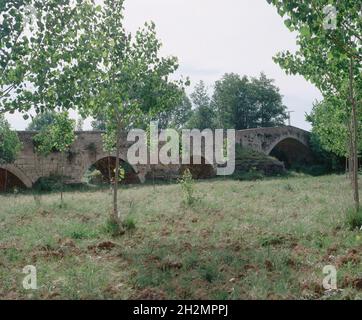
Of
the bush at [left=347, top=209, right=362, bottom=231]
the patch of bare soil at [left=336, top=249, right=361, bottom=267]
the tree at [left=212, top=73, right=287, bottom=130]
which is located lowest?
the patch of bare soil at [left=336, top=249, right=361, bottom=267]

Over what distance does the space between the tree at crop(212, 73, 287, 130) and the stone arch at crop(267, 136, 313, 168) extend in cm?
847

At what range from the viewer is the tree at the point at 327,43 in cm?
650

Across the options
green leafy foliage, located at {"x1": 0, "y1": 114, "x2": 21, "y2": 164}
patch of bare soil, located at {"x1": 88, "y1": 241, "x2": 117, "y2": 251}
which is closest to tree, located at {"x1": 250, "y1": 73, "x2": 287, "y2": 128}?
green leafy foliage, located at {"x1": 0, "y1": 114, "x2": 21, "y2": 164}

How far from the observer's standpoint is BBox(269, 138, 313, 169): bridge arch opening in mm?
49969

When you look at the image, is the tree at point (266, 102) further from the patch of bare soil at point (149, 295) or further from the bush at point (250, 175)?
the patch of bare soil at point (149, 295)

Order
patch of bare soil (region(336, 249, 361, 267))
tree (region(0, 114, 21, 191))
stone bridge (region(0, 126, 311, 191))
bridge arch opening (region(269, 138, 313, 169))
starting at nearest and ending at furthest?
patch of bare soil (region(336, 249, 361, 267)), tree (region(0, 114, 21, 191)), stone bridge (region(0, 126, 311, 191)), bridge arch opening (region(269, 138, 313, 169))

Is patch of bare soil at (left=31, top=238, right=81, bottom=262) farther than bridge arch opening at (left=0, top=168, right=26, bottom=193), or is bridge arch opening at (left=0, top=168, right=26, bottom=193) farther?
bridge arch opening at (left=0, top=168, right=26, bottom=193)

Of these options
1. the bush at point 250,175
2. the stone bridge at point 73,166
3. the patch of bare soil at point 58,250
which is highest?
the stone bridge at point 73,166

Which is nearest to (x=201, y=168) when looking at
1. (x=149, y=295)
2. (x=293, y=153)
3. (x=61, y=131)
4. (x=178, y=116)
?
(x=293, y=153)

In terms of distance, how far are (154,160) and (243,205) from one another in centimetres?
2012

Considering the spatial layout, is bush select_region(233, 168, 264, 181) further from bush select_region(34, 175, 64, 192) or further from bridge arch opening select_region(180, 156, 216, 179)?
bush select_region(34, 175, 64, 192)

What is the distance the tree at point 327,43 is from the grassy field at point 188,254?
2.62 metres

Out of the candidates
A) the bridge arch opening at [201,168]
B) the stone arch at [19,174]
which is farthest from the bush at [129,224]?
the bridge arch opening at [201,168]
